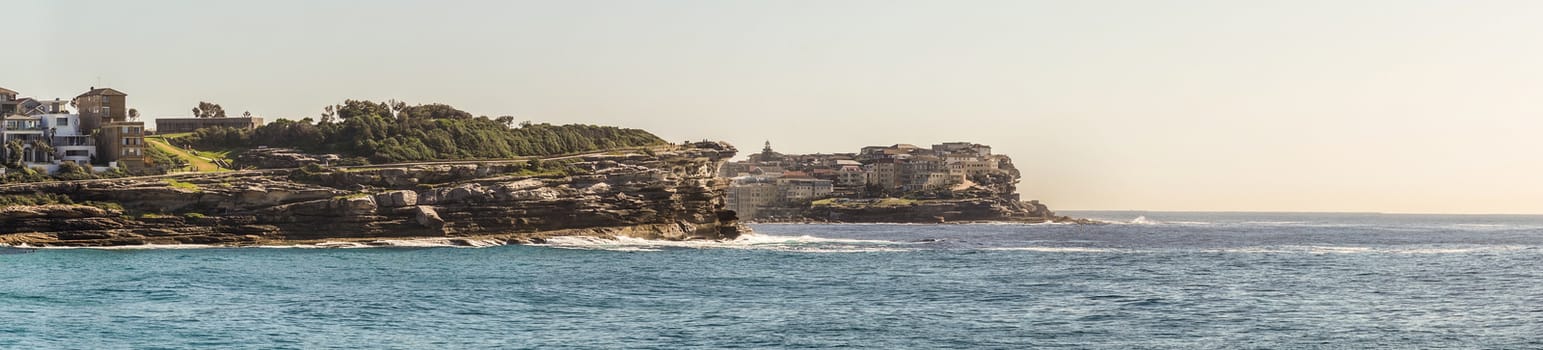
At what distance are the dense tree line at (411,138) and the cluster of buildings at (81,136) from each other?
10484mm

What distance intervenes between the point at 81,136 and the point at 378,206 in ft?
102

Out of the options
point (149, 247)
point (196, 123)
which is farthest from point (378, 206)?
point (196, 123)

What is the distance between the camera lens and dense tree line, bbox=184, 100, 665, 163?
129m

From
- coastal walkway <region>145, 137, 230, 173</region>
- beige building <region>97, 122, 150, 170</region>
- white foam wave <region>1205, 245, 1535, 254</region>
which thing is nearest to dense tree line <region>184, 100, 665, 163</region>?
coastal walkway <region>145, 137, 230, 173</region>

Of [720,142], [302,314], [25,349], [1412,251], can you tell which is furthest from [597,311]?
[720,142]

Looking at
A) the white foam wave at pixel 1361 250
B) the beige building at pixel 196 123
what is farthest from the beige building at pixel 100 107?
the white foam wave at pixel 1361 250

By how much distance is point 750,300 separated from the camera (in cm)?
5975

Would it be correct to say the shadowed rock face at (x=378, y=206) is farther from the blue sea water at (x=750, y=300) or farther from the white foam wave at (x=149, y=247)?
the blue sea water at (x=750, y=300)

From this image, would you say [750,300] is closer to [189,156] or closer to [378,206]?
[378,206]

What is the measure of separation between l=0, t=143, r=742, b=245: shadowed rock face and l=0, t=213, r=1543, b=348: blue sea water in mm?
9436

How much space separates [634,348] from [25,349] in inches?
678

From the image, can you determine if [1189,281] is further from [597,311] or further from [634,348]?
[634,348]

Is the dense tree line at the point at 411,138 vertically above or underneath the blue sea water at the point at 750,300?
above

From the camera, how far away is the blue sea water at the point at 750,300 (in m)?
46.6
